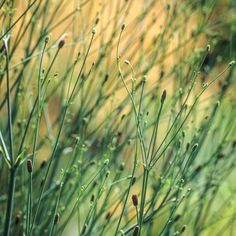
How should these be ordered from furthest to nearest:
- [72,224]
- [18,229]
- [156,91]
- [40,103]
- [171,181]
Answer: [72,224] < [156,91] < [18,229] < [171,181] < [40,103]

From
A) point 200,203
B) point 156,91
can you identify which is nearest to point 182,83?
point 156,91

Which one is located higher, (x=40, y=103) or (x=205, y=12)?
(x=205, y=12)

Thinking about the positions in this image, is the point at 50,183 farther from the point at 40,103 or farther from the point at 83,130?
the point at 40,103

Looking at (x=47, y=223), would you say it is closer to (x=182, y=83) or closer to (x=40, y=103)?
(x=182, y=83)

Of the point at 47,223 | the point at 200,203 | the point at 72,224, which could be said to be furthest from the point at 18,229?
the point at 72,224

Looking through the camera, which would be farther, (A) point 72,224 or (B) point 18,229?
(A) point 72,224

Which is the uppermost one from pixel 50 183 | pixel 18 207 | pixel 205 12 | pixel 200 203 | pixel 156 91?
pixel 205 12

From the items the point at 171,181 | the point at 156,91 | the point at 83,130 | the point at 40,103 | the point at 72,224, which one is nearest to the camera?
the point at 40,103

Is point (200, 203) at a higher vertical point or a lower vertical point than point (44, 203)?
higher

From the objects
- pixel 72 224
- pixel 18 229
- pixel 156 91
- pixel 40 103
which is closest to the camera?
pixel 40 103
